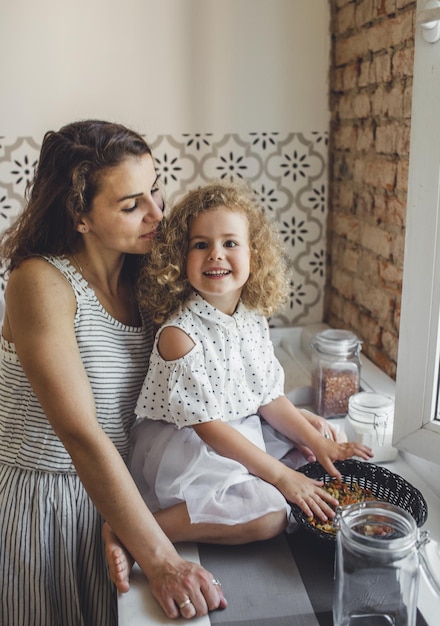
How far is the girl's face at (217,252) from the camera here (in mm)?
1277

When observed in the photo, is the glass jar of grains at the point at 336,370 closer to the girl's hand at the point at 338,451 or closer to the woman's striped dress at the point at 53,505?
the girl's hand at the point at 338,451

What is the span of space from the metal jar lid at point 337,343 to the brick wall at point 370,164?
4.7 inches

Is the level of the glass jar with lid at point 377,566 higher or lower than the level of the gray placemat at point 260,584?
higher

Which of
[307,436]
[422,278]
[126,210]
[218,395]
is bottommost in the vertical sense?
[307,436]

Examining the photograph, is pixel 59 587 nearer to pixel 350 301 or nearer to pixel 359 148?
pixel 350 301

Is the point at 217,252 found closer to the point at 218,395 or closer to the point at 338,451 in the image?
the point at 218,395

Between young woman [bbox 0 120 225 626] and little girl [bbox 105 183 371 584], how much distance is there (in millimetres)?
75

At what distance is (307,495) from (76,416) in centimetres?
43

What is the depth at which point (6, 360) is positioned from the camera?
1.29 metres

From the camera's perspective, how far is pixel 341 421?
1.62 metres

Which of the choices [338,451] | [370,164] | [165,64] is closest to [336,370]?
[338,451]

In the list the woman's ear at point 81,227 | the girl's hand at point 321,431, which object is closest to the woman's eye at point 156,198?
the woman's ear at point 81,227

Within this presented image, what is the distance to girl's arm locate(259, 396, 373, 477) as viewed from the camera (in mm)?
1329

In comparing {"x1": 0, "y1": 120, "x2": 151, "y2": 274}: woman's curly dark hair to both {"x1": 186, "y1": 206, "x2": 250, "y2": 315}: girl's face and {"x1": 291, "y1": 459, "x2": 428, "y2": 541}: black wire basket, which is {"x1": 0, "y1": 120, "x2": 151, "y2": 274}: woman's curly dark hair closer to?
{"x1": 186, "y1": 206, "x2": 250, "y2": 315}: girl's face
